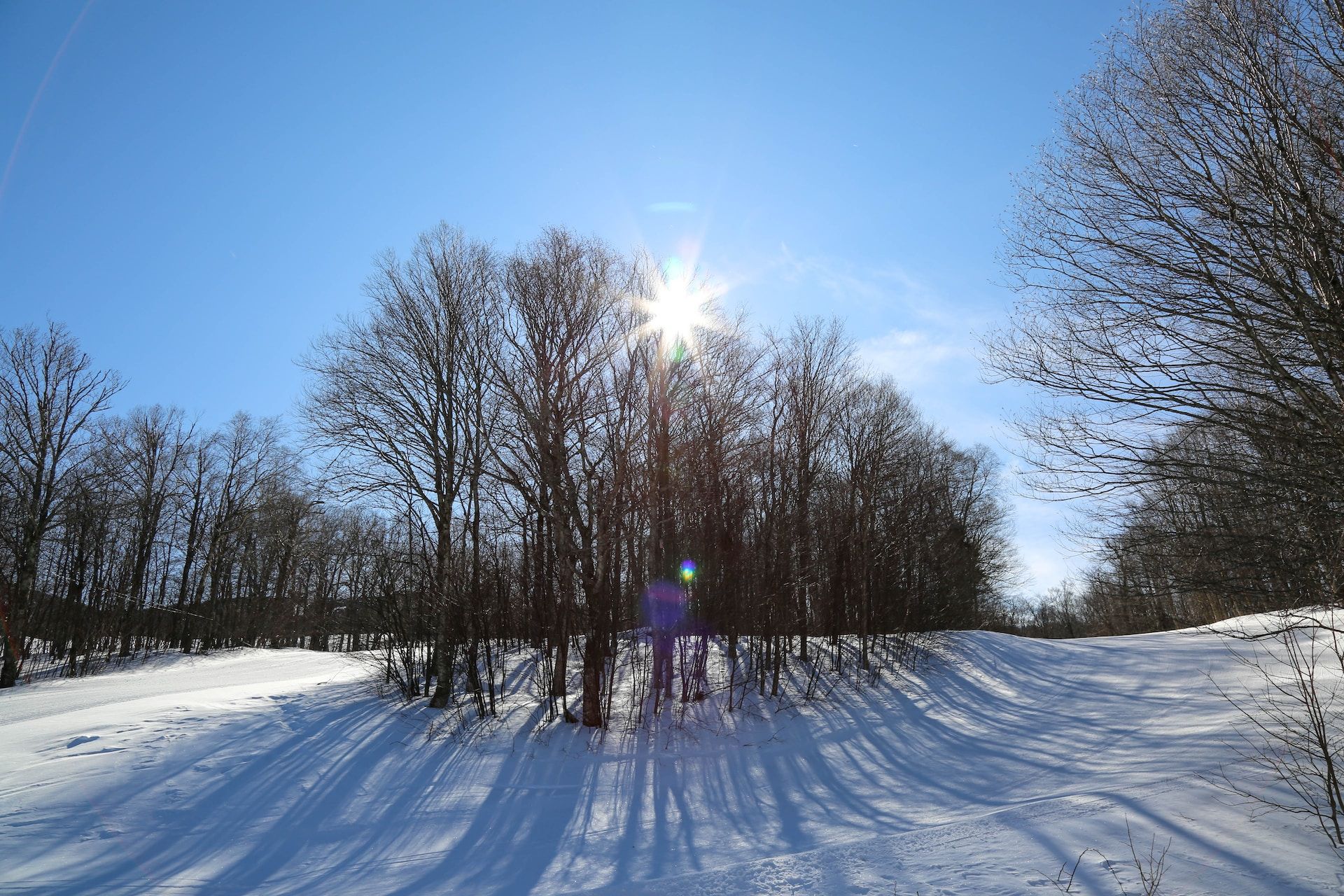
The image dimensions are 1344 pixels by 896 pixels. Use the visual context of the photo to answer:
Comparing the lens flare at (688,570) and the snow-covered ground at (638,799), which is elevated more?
the lens flare at (688,570)

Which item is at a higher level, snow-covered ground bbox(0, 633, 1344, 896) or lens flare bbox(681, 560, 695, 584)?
lens flare bbox(681, 560, 695, 584)

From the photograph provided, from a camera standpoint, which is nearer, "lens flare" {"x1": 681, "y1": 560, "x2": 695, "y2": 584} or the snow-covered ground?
the snow-covered ground

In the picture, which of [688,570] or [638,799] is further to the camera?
[688,570]

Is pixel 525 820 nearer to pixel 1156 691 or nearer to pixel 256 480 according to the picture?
pixel 1156 691

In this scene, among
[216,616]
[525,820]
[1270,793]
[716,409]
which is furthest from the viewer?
[216,616]

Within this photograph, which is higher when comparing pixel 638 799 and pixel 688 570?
pixel 688 570

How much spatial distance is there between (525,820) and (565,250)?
394 inches

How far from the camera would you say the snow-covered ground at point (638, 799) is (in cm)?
593

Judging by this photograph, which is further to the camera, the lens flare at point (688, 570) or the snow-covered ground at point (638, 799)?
the lens flare at point (688, 570)

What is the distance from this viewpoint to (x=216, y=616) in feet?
104

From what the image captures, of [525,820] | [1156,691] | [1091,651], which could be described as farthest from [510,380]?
[1091,651]

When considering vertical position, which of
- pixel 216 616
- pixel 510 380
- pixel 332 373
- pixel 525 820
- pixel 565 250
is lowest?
pixel 525 820

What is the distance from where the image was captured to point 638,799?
30.7 ft

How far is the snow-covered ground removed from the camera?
5.93m
